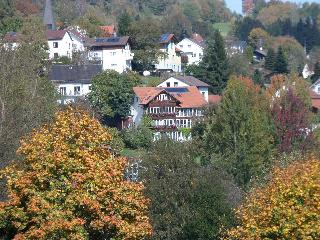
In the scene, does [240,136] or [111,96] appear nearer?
[240,136]

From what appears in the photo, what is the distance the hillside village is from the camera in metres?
10.6

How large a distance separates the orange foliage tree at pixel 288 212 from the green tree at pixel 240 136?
55.8ft

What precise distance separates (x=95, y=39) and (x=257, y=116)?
23.3 metres

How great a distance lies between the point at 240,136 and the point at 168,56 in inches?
1005

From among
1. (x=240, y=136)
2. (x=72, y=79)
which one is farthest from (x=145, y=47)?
(x=240, y=136)

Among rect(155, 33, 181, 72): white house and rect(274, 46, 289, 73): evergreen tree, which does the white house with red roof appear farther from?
rect(274, 46, 289, 73): evergreen tree

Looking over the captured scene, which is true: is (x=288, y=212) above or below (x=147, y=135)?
above

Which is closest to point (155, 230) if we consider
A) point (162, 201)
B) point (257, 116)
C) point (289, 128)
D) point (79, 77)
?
point (162, 201)

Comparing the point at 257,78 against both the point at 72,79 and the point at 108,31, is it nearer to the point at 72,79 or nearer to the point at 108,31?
the point at 108,31

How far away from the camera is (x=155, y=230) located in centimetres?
1714

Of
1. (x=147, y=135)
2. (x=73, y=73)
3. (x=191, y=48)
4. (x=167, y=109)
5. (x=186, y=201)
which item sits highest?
(x=191, y=48)

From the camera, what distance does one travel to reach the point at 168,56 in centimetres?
5619

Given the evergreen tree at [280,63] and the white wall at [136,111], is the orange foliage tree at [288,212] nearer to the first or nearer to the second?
the white wall at [136,111]

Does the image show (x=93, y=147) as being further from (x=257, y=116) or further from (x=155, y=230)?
(x=257, y=116)
